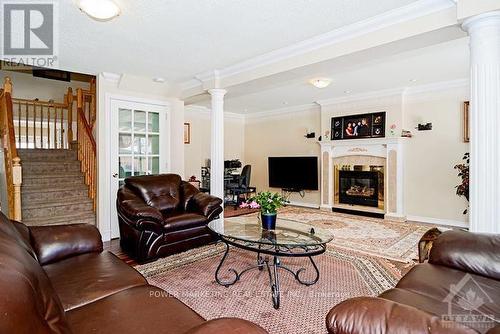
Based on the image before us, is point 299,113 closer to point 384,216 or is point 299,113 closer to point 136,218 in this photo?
point 384,216

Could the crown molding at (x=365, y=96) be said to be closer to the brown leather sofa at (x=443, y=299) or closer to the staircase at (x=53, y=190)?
the brown leather sofa at (x=443, y=299)

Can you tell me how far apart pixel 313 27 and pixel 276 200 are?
1.70 meters

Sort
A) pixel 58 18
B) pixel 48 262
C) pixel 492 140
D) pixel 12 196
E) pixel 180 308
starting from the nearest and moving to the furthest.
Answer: pixel 180 308 < pixel 48 262 < pixel 492 140 < pixel 58 18 < pixel 12 196

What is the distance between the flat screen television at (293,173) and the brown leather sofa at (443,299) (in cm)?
482

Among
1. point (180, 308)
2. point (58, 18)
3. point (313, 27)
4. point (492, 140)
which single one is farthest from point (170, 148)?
point (492, 140)

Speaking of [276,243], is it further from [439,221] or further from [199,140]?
[199,140]

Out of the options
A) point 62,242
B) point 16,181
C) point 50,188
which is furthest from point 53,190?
point 62,242

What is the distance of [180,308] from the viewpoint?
1362 mm

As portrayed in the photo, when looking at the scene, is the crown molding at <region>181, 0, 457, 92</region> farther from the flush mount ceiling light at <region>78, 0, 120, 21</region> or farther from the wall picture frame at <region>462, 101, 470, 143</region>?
the wall picture frame at <region>462, 101, 470, 143</region>

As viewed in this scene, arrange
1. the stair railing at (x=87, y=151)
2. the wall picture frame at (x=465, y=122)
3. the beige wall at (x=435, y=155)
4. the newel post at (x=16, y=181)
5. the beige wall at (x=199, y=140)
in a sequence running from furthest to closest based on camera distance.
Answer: the beige wall at (x=199, y=140) < the beige wall at (x=435, y=155) < the wall picture frame at (x=465, y=122) < the stair railing at (x=87, y=151) < the newel post at (x=16, y=181)

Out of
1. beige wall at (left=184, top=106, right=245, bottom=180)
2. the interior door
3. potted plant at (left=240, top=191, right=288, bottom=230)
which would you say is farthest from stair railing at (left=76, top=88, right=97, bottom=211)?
potted plant at (left=240, top=191, right=288, bottom=230)

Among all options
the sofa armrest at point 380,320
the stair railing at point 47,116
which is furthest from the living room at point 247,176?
the stair railing at point 47,116

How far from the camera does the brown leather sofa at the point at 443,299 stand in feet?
3.08

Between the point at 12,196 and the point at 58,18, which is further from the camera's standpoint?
the point at 12,196
